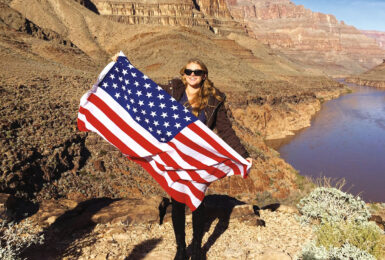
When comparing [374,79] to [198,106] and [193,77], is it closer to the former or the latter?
[198,106]

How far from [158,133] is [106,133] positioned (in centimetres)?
71

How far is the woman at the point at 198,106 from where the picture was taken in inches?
129

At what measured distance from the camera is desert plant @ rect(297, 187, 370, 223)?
18.4 ft

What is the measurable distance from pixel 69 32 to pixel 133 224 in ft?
193

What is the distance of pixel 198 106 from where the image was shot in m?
3.43

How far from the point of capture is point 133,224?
5.16 metres

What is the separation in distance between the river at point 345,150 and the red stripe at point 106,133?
46.1ft

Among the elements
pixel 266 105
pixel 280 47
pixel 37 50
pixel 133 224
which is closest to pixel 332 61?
pixel 280 47

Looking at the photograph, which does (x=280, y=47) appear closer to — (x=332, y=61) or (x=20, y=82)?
(x=332, y=61)

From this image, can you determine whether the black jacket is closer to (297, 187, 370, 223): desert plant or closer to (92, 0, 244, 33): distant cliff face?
(297, 187, 370, 223): desert plant

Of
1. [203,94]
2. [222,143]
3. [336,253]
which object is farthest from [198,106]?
[336,253]

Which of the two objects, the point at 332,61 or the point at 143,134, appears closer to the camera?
the point at 143,134

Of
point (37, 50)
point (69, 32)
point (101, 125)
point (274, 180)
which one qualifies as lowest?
point (274, 180)

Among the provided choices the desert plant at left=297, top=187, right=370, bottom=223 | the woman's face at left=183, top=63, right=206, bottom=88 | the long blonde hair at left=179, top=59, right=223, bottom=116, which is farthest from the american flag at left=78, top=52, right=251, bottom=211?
the desert plant at left=297, top=187, right=370, bottom=223
